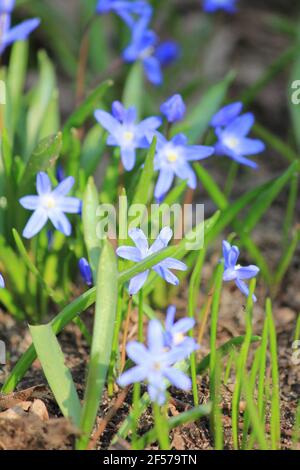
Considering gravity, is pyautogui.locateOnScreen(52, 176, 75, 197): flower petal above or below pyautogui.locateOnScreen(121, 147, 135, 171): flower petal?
below

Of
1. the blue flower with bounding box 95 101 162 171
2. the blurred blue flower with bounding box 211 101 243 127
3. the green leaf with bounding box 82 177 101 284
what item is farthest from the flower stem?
the blurred blue flower with bounding box 211 101 243 127

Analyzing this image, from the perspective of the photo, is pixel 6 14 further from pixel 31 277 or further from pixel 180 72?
pixel 180 72

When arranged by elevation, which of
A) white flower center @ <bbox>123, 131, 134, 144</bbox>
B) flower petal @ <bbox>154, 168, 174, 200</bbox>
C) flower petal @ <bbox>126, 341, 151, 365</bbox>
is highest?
white flower center @ <bbox>123, 131, 134, 144</bbox>

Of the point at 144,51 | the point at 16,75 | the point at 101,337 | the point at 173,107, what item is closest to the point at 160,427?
the point at 101,337

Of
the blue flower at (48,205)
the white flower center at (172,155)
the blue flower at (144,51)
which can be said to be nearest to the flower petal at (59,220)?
the blue flower at (48,205)

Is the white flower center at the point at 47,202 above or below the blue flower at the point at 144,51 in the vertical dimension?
below

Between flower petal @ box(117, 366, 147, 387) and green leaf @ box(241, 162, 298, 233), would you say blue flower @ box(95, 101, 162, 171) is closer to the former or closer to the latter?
green leaf @ box(241, 162, 298, 233)

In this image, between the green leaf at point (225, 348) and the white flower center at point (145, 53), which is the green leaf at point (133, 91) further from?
the green leaf at point (225, 348)

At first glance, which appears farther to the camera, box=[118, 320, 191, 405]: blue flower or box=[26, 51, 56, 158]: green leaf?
box=[26, 51, 56, 158]: green leaf
